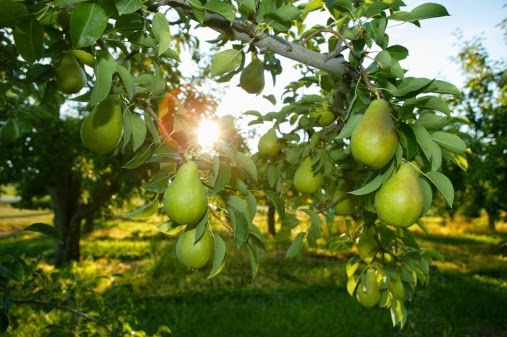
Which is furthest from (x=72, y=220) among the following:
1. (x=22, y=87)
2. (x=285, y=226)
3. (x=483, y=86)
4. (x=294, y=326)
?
(x=483, y=86)

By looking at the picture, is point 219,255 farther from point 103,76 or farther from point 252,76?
point 252,76

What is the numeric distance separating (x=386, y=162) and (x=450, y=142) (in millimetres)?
238

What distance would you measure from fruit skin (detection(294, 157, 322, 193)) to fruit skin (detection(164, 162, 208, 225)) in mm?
864

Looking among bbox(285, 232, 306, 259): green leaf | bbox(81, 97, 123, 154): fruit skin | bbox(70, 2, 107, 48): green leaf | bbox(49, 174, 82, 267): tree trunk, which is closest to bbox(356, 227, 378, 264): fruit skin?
bbox(285, 232, 306, 259): green leaf

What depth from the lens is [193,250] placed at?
42.4 inches

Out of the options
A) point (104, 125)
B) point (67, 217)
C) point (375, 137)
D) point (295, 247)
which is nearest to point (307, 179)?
point (295, 247)

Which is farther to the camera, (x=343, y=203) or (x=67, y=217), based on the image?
(x=67, y=217)

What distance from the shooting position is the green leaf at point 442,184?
100cm

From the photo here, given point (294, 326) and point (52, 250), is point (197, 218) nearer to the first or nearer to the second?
point (294, 326)

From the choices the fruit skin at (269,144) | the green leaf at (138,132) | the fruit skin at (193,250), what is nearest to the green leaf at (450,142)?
the fruit skin at (193,250)

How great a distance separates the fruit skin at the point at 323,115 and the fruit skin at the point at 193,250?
2.71ft

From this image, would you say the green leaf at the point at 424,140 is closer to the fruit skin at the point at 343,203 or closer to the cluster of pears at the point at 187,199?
the cluster of pears at the point at 187,199

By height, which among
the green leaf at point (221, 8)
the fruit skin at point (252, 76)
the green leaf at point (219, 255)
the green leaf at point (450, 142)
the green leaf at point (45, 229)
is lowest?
the green leaf at point (45, 229)

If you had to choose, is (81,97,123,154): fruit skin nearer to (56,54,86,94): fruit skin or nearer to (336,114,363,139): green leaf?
(56,54,86,94): fruit skin
